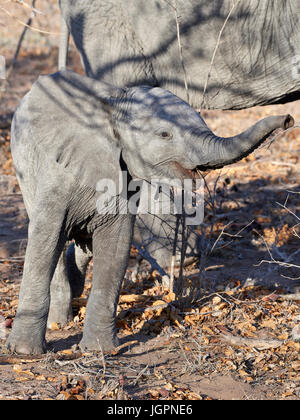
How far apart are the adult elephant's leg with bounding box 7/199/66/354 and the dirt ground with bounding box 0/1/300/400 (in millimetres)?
102

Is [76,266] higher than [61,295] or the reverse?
higher

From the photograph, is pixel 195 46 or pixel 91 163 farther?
pixel 195 46

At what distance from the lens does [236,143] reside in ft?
10.7

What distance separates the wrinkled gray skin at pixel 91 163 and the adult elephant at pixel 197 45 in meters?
1.54

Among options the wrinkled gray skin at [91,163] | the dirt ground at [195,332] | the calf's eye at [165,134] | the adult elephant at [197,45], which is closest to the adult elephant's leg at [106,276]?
the wrinkled gray skin at [91,163]

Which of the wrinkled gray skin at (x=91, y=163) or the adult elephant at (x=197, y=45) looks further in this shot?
the adult elephant at (x=197, y=45)

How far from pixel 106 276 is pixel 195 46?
6.96 ft

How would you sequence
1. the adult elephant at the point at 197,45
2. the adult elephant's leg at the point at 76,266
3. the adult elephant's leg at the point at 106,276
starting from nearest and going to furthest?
the adult elephant's leg at the point at 106,276 < the adult elephant's leg at the point at 76,266 < the adult elephant at the point at 197,45

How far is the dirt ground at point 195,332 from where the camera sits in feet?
11.5

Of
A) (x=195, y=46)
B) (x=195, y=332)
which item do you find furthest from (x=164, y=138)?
(x=195, y=46)

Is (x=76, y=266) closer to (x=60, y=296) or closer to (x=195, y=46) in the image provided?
(x=60, y=296)

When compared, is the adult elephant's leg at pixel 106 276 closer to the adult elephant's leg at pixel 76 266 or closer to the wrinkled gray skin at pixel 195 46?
the adult elephant's leg at pixel 76 266

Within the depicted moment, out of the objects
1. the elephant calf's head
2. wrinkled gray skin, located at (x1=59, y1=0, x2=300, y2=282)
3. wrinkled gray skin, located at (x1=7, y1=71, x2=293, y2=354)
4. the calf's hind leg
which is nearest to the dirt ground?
the calf's hind leg

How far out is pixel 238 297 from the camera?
482cm
